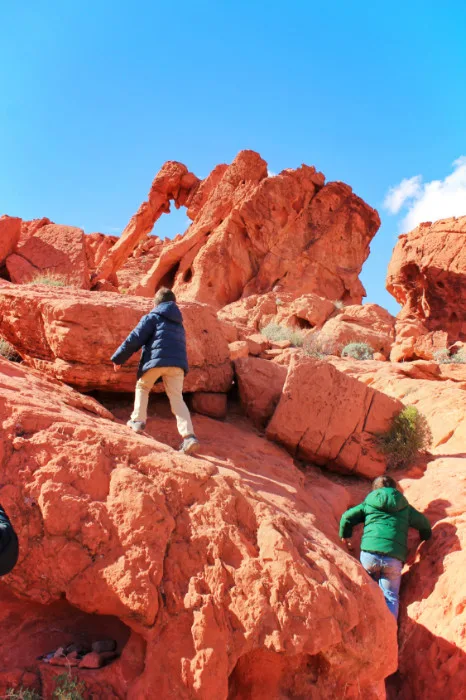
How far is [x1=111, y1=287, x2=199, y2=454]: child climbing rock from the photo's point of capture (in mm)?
5070

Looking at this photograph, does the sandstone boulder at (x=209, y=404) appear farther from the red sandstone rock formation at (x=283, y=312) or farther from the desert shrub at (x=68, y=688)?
the red sandstone rock formation at (x=283, y=312)

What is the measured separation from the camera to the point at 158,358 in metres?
5.08

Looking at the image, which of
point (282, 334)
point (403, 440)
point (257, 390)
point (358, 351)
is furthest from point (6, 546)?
point (358, 351)

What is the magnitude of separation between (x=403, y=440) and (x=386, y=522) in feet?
7.41

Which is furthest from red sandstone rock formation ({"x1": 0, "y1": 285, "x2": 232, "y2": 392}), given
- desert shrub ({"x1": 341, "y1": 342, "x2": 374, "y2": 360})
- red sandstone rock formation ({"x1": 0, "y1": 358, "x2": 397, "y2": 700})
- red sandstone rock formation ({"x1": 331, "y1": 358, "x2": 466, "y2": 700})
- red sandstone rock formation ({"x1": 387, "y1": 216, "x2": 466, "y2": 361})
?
red sandstone rock formation ({"x1": 387, "y1": 216, "x2": 466, "y2": 361})

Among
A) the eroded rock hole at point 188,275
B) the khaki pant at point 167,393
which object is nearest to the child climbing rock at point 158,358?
the khaki pant at point 167,393

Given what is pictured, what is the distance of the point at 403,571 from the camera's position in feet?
16.8

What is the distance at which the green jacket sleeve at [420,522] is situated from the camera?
194 inches

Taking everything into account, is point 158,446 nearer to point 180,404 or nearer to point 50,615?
point 180,404

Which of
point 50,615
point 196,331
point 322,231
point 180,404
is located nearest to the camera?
point 50,615

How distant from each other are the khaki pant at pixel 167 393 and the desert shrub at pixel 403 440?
300 cm

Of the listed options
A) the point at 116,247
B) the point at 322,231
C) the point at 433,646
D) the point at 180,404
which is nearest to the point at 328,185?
the point at 322,231

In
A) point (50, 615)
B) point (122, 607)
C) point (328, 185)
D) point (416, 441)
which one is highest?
point (328, 185)

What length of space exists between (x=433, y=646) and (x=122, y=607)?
107 inches
